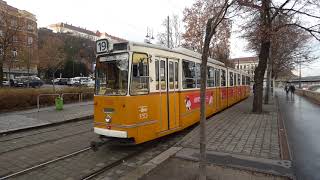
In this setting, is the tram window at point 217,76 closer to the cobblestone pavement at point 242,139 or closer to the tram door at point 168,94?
the cobblestone pavement at point 242,139

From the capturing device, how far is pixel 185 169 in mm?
6324

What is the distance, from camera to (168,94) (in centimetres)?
927

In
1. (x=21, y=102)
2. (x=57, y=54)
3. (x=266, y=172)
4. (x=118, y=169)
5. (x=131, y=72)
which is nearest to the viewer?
(x=266, y=172)

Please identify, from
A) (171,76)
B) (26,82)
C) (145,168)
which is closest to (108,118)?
(145,168)

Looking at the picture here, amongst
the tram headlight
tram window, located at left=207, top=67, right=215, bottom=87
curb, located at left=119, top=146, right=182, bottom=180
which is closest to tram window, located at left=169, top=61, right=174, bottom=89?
the tram headlight

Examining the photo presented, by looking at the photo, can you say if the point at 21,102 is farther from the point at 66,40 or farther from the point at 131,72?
the point at 66,40

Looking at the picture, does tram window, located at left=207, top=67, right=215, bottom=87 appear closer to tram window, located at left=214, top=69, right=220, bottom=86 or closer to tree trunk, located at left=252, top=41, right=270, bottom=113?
tram window, located at left=214, top=69, right=220, bottom=86

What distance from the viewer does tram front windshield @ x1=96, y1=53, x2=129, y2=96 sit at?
26.1ft

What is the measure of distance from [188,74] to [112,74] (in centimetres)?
353

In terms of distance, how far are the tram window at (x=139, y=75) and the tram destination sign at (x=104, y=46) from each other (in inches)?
30.1

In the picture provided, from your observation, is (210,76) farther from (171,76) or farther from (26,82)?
(26,82)

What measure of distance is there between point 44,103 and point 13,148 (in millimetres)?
10343

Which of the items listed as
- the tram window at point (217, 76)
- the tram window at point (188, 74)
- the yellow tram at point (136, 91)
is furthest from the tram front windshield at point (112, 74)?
the tram window at point (217, 76)

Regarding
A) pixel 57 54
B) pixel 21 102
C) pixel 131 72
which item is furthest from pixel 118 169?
pixel 57 54
